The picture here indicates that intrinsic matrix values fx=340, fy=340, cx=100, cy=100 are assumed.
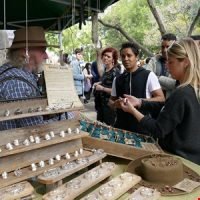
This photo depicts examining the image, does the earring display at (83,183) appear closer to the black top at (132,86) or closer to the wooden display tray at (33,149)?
the wooden display tray at (33,149)

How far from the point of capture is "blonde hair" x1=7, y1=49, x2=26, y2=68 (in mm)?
1787

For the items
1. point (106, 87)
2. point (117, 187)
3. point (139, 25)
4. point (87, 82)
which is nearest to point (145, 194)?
point (117, 187)

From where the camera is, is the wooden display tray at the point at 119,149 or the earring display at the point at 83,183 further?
Result: the wooden display tray at the point at 119,149

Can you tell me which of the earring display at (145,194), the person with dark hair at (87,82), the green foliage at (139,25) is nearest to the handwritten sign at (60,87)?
→ the earring display at (145,194)

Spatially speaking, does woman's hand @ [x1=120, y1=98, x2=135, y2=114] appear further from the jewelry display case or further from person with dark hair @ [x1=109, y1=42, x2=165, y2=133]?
person with dark hair @ [x1=109, y1=42, x2=165, y2=133]

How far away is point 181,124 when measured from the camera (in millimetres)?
1607

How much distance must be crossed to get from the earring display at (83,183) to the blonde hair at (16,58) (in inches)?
28.6

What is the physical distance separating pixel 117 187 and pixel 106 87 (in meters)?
2.55

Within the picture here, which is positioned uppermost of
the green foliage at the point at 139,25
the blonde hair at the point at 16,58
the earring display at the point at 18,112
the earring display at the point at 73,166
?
the green foliage at the point at 139,25

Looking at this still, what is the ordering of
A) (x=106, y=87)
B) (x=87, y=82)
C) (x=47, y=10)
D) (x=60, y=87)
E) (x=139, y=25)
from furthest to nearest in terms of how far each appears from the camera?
(x=139, y=25) → (x=87, y=82) → (x=47, y=10) → (x=106, y=87) → (x=60, y=87)

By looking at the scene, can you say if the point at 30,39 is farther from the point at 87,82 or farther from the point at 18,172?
the point at 87,82

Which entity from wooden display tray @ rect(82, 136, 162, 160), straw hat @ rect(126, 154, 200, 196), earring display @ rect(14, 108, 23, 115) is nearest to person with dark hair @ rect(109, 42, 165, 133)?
wooden display tray @ rect(82, 136, 162, 160)

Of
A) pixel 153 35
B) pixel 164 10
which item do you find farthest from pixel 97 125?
pixel 153 35

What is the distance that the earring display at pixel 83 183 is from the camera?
1147 millimetres
